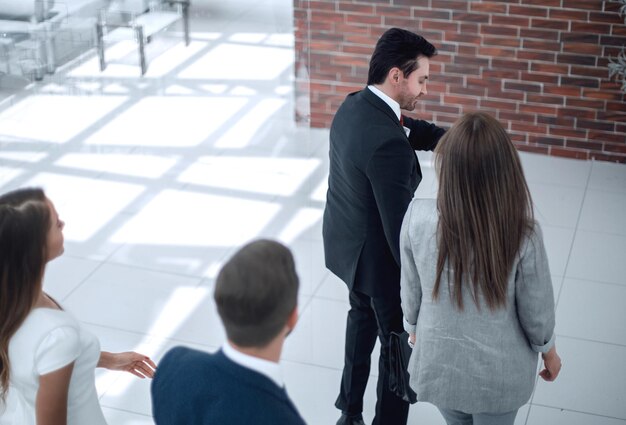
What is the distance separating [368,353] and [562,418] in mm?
776

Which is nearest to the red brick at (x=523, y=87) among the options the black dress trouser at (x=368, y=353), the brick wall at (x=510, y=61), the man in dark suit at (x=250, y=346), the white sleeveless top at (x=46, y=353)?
the brick wall at (x=510, y=61)

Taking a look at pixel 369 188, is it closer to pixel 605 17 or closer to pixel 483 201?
pixel 483 201

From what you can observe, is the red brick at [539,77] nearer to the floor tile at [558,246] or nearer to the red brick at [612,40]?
the red brick at [612,40]

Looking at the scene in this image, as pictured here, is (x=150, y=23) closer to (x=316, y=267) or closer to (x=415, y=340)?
(x=316, y=267)

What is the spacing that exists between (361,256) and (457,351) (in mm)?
677

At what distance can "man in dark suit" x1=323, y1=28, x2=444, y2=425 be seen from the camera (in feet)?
9.13

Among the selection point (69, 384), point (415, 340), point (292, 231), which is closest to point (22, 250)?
point (69, 384)

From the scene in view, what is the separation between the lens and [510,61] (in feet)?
18.7

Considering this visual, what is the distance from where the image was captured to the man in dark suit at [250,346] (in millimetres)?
1595

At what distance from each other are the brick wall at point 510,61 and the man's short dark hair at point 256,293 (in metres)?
3.94

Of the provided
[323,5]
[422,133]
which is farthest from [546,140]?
[422,133]

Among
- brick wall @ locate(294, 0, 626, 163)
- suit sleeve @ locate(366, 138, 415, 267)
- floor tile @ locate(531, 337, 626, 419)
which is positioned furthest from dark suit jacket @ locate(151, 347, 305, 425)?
brick wall @ locate(294, 0, 626, 163)

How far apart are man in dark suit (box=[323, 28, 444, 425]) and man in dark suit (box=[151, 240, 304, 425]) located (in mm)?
1170

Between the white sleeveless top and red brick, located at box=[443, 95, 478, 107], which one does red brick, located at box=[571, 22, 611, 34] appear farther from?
the white sleeveless top
